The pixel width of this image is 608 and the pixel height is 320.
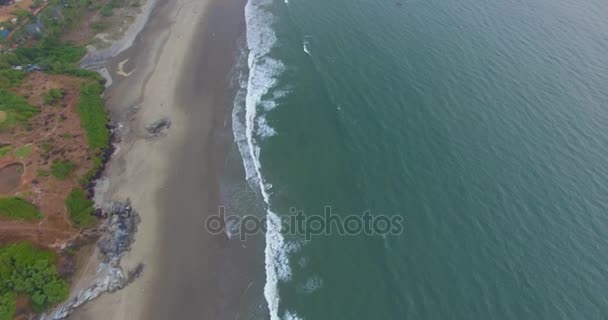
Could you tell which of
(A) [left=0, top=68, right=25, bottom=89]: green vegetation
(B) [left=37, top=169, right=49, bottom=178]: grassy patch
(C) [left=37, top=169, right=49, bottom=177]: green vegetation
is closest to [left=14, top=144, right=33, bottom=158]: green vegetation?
(B) [left=37, top=169, right=49, bottom=178]: grassy patch

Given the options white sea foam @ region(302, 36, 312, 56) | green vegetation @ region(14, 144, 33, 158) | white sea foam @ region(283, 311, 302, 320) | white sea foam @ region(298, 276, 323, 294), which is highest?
white sea foam @ region(302, 36, 312, 56)

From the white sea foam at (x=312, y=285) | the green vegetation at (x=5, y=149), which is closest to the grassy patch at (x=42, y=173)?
the green vegetation at (x=5, y=149)

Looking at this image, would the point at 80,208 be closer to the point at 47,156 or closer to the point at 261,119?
the point at 47,156

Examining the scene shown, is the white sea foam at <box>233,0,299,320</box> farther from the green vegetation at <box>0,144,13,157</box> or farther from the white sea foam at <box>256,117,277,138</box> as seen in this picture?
the green vegetation at <box>0,144,13,157</box>

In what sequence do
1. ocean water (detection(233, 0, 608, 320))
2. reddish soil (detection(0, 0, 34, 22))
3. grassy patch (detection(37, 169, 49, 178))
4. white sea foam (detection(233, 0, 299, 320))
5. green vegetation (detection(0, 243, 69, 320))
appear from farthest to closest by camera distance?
reddish soil (detection(0, 0, 34, 22)) < grassy patch (detection(37, 169, 49, 178)) < white sea foam (detection(233, 0, 299, 320)) < ocean water (detection(233, 0, 608, 320)) < green vegetation (detection(0, 243, 69, 320))

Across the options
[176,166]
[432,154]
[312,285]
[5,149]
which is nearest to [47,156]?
[5,149]

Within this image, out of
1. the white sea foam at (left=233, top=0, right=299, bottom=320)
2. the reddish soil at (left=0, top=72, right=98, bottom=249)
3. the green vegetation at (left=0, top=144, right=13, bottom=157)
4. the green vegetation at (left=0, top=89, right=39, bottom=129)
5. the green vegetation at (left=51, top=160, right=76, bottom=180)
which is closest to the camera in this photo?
the white sea foam at (left=233, top=0, right=299, bottom=320)

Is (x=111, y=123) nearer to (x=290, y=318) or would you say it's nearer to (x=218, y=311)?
(x=218, y=311)
